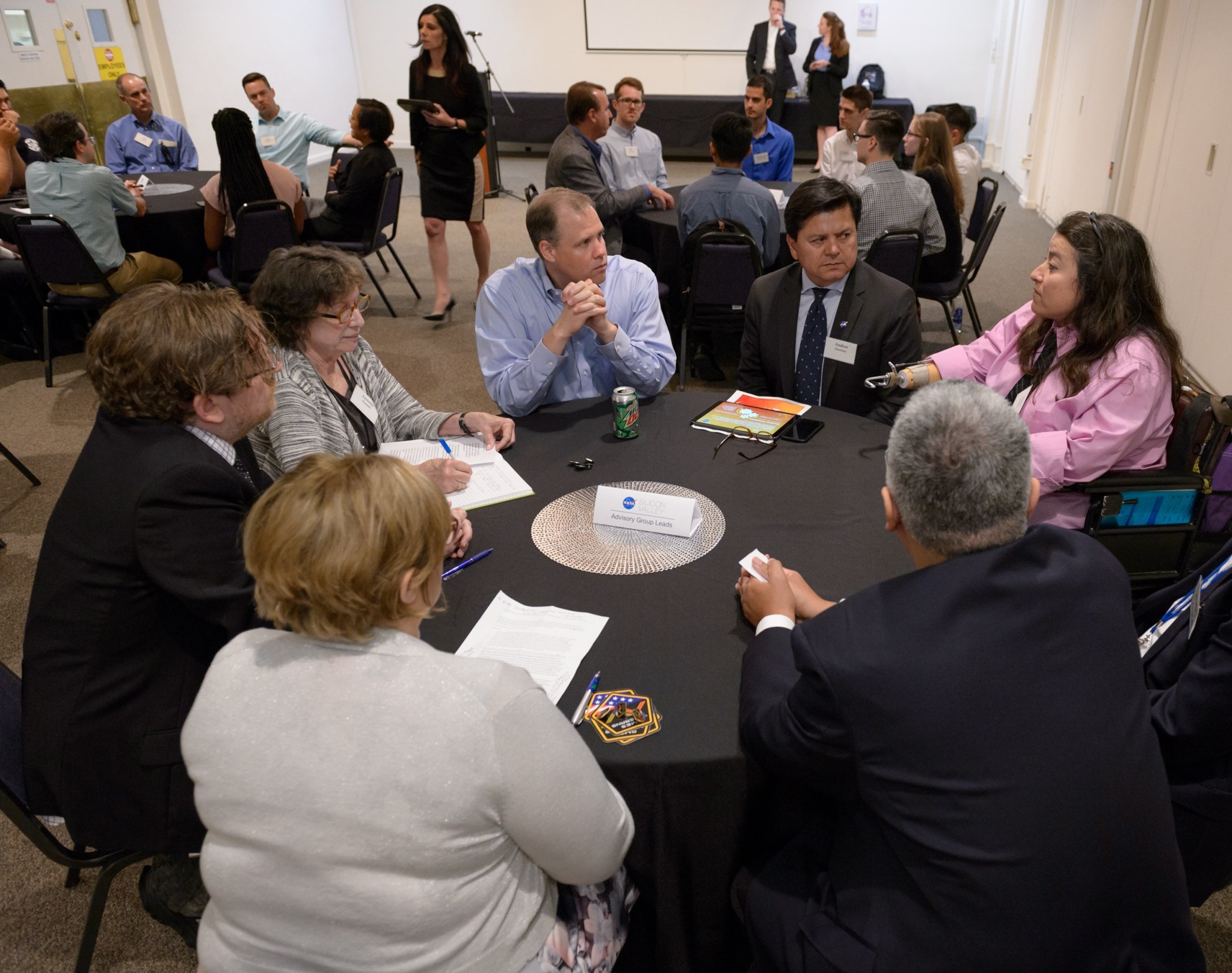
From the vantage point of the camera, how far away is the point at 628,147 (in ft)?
18.1

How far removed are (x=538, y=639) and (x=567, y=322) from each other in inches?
44.3

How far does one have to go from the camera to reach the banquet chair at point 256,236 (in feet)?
15.3

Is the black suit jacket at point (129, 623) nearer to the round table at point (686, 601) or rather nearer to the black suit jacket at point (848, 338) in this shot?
the round table at point (686, 601)

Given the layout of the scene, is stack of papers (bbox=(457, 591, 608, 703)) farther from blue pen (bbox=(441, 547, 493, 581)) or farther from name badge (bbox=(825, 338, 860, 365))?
name badge (bbox=(825, 338, 860, 365))

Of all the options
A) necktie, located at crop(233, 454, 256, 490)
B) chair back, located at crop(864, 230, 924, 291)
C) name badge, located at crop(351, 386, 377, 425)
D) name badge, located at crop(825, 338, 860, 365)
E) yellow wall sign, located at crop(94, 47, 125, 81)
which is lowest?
chair back, located at crop(864, 230, 924, 291)

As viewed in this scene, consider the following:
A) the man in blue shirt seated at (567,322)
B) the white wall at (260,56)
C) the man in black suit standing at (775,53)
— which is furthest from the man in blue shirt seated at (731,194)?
the man in black suit standing at (775,53)

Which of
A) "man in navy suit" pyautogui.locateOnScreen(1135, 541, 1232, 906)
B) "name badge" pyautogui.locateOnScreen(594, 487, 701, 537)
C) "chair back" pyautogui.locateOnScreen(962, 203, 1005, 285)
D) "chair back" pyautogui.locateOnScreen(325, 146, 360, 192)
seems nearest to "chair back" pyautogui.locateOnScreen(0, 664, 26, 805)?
"name badge" pyautogui.locateOnScreen(594, 487, 701, 537)

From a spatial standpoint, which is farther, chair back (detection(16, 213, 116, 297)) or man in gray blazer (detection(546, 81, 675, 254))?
man in gray blazer (detection(546, 81, 675, 254))

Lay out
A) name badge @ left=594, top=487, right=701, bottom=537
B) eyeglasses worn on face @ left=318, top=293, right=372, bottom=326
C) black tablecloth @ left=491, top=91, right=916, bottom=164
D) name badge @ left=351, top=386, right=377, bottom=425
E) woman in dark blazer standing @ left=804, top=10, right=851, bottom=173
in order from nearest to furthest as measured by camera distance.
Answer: name badge @ left=594, top=487, right=701, bottom=537
eyeglasses worn on face @ left=318, top=293, right=372, bottom=326
name badge @ left=351, top=386, right=377, bottom=425
woman in dark blazer standing @ left=804, top=10, right=851, bottom=173
black tablecloth @ left=491, top=91, right=916, bottom=164

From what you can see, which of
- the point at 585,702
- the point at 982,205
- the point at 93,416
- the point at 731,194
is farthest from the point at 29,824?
the point at 982,205

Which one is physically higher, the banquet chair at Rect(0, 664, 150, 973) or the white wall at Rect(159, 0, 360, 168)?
the white wall at Rect(159, 0, 360, 168)

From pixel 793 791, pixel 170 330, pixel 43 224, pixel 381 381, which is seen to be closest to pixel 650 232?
pixel 381 381

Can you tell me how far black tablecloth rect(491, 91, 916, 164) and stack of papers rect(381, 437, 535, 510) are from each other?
9.59 m

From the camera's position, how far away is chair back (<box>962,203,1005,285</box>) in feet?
15.3
